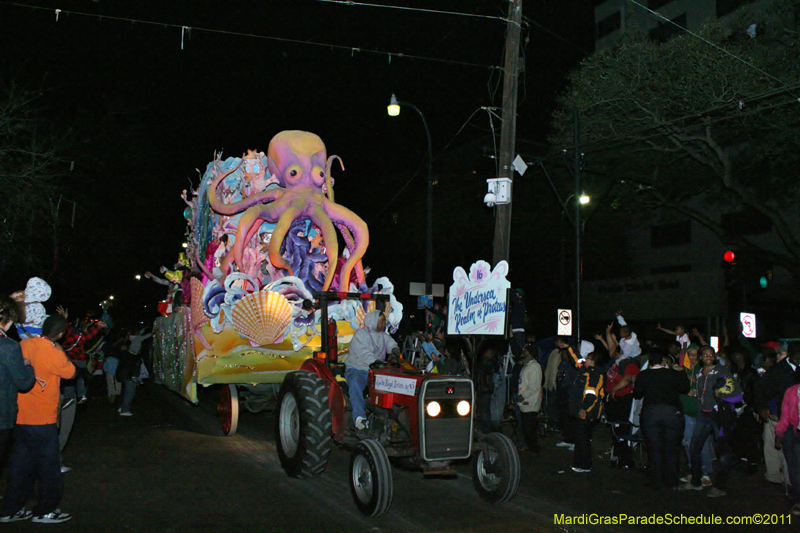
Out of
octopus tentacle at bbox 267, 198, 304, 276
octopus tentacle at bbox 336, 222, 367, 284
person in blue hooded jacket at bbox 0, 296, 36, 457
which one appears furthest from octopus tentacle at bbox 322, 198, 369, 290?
person in blue hooded jacket at bbox 0, 296, 36, 457

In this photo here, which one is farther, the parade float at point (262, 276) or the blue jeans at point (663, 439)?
the parade float at point (262, 276)

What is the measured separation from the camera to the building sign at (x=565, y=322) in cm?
1577

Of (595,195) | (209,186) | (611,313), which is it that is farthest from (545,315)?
(209,186)

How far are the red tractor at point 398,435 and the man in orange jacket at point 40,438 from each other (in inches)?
104

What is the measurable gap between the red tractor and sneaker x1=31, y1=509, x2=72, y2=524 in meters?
2.58

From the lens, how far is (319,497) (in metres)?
8.08

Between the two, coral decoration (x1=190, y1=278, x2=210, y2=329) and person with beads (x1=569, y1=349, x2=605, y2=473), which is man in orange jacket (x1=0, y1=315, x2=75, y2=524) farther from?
person with beads (x1=569, y1=349, x2=605, y2=473)

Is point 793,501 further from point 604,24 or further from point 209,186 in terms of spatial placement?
point 604,24

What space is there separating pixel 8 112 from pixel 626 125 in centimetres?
1561

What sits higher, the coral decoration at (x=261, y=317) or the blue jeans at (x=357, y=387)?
the coral decoration at (x=261, y=317)

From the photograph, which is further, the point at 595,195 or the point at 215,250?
the point at 595,195

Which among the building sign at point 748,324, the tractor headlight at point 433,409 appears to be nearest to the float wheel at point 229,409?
the tractor headlight at point 433,409

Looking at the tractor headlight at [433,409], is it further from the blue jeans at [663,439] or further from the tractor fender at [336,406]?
the blue jeans at [663,439]

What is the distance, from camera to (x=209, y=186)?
45.7 ft
